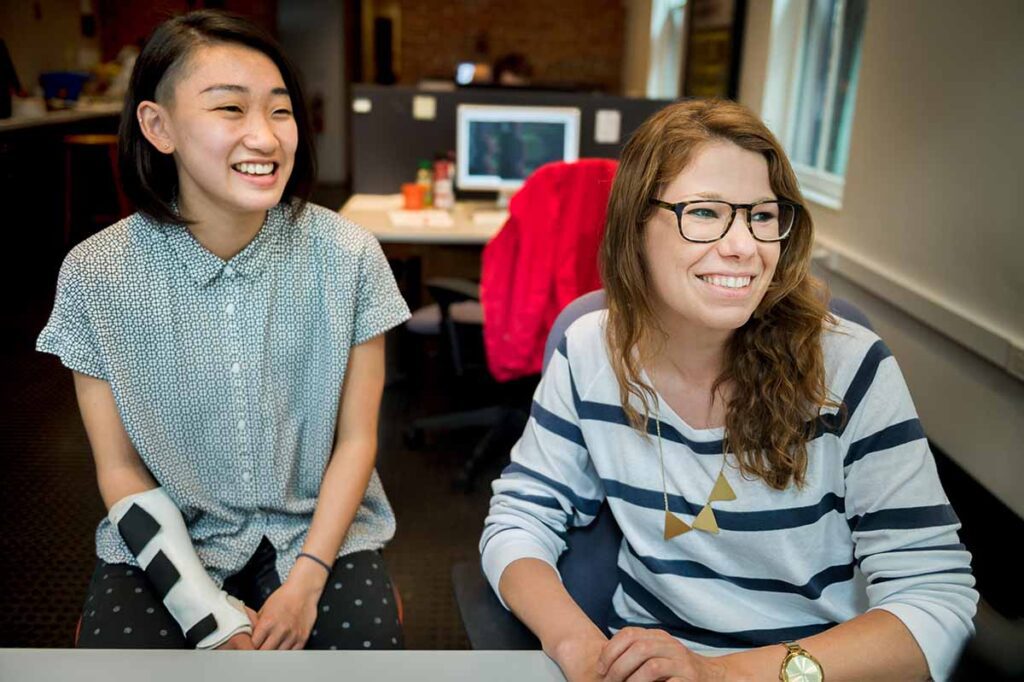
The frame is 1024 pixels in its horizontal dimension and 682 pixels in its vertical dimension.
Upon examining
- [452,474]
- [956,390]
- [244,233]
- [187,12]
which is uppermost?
[187,12]

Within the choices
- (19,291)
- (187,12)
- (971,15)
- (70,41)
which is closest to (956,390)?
(971,15)

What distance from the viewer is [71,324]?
1.17 m

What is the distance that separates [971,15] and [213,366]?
6.64 ft

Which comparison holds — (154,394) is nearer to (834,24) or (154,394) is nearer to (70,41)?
(834,24)

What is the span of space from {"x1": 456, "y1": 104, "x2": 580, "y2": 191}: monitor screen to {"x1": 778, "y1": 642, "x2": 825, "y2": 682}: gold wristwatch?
293 centimetres

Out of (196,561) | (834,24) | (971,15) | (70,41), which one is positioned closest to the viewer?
(196,561)

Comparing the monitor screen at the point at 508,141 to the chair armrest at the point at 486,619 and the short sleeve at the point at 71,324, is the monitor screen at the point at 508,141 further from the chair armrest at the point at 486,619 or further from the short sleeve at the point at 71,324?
the chair armrest at the point at 486,619

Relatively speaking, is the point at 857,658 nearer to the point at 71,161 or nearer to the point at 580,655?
the point at 580,655

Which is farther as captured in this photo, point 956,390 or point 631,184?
point 956,390

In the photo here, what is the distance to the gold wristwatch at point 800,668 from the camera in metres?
0.88

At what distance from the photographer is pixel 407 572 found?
90.3 inches

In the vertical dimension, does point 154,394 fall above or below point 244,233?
below

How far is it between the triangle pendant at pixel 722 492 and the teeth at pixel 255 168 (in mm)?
734

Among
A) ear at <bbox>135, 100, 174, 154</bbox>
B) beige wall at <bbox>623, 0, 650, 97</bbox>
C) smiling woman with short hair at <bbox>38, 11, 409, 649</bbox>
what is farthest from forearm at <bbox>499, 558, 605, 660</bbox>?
beige wall at <bbox>623, 0, 650, 97</bbox>
